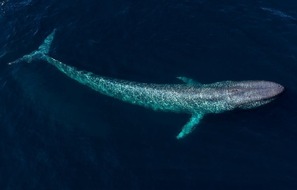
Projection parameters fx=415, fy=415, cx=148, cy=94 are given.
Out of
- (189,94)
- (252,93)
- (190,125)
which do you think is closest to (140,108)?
(189,94)

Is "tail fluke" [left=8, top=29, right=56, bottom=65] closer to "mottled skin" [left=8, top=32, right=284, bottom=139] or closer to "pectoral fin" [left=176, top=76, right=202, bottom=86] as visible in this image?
"mottled skin" [left=8, top=32, right=284, bottom=139]

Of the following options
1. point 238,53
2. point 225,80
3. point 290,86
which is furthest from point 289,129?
point 238,53

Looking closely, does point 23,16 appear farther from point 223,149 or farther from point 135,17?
point 223,149

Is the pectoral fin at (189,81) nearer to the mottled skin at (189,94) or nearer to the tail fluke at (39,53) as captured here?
the mottled skin at (189,94)

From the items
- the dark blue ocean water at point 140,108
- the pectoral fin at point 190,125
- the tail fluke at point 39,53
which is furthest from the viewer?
the tail fluke at point 39,53

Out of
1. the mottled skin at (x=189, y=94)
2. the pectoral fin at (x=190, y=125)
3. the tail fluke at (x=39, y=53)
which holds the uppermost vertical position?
the tail fluke at (x=39, y=53)

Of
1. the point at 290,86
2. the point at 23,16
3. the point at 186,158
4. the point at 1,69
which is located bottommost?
the point at 186,158

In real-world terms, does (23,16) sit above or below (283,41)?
above

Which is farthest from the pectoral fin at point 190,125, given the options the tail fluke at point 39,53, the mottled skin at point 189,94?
the tail fluke at point 39,53
